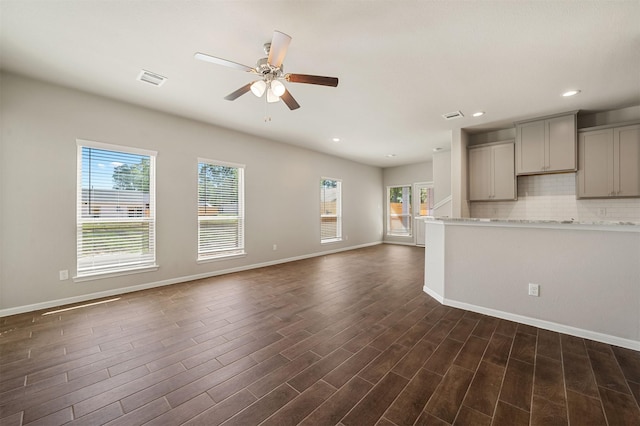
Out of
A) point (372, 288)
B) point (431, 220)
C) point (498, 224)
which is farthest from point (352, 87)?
point (372, 288)

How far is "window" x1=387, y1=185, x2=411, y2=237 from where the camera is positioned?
348 inches

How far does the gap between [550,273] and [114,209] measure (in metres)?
5.52

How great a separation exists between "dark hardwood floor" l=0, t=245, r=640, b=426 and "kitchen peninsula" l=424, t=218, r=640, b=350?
20cm

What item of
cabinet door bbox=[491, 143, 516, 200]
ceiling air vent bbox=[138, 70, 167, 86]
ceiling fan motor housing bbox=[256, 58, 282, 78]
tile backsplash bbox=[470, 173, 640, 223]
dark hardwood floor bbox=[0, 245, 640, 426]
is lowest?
dark hardwood floor bbox=[0, 245, 640, 426]

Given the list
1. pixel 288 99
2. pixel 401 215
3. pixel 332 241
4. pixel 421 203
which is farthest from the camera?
pixel 401 215

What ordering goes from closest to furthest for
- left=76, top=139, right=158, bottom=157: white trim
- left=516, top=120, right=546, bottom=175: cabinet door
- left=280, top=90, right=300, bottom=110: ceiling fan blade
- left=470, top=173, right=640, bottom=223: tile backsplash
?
left=280, top=90, right=300, bottom=110: ceiling fan blade → left=76, top=139, right=158, bottom=157: white trim → left=470, top=173, right=640, bottom=223: tile backsplash → left=516, top=120, right=546, bottom=175: cabinet door

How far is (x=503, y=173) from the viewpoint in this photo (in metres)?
4.75

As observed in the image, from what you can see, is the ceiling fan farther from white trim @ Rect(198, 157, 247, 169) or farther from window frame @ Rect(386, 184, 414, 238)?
window frame @ Rect(386, 184, 414, 238)

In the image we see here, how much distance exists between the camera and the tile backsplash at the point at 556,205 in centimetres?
401

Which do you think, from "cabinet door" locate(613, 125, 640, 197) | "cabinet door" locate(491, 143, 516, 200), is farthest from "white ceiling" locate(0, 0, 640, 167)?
"cabinet door" locate(491, 143, 516, 200)

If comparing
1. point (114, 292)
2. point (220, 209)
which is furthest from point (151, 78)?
point (114, 292)

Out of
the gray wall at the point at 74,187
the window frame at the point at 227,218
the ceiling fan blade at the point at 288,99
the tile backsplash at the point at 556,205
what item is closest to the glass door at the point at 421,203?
the tile backsplash at the point at 556,205

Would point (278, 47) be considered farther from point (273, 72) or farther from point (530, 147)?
point (530, 147)

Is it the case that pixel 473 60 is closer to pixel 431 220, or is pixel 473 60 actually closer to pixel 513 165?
pixel 431 220
